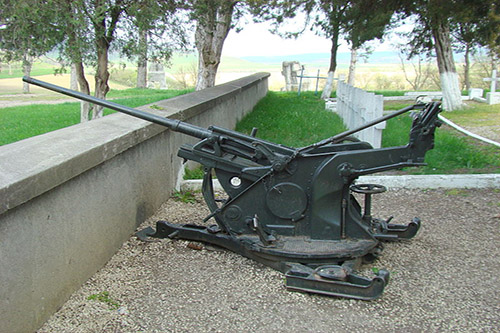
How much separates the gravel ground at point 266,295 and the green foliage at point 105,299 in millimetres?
10

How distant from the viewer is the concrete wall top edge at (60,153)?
3.06m

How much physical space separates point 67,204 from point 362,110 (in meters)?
7.66

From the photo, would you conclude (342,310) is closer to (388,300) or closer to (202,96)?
(388,300)

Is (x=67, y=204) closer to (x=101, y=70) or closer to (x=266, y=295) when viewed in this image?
(x=266, y=295)

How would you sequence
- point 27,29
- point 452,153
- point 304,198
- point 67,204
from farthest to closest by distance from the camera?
point 452,153 → point 27,29 → point 304,198 → point 67,204

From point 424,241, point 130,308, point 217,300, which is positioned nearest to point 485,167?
point 424,241

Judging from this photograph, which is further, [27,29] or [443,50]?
[443,50]

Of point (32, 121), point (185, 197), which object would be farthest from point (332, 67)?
point (185, 197)

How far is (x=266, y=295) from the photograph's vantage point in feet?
12.6

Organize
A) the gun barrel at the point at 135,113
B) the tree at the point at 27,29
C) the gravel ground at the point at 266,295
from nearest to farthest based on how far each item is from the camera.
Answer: the gravel ground at the point at 266,295, the gun barrel at the point at 135,113, the tree at the point at 27,29

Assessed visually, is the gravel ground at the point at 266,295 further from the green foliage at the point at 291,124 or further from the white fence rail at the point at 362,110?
the green foliage at the point at 291,124

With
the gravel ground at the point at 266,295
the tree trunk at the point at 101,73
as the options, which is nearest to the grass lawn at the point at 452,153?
the gravel ground at the point at 266,295

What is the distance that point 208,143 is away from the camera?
4.35 meters

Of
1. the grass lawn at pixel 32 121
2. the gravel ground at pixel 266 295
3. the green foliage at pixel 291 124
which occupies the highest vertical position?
the green foliage at pixel 291 124
